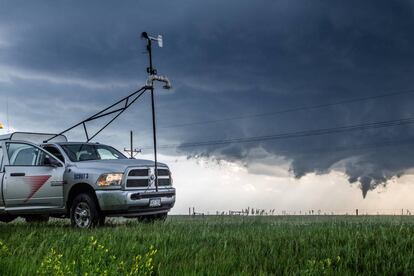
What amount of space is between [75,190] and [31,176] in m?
1.40

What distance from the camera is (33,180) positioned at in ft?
48.3

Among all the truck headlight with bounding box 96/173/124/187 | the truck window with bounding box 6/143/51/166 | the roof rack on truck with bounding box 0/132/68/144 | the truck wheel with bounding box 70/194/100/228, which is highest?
the roof rack on truck with bounding box 0/132/68/144

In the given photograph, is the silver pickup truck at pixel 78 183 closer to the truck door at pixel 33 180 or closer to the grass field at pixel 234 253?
the truck door at pixel 33 180

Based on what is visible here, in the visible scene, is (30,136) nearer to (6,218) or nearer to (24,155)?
A: (24,155)

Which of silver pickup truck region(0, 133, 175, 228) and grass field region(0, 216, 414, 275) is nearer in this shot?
grass field region(0, 216, 414, 275)

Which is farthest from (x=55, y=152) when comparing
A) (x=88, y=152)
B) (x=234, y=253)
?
(x=234, y=253)

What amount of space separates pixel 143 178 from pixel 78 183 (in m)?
1.64

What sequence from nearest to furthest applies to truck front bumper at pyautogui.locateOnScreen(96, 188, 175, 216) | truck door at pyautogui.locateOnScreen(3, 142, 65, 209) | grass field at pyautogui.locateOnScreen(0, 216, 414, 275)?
Result: grass field at pyautogui.locateOnScreen(0, 216, 414, 275) < truck front bumper at pyautogui.locateOnScreen(96, 188, 175, 216) < truck door at pyautogui.locateOnScreen(3, 142, 65, 209)

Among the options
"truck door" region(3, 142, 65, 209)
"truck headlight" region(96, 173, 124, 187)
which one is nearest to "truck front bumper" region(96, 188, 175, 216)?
"truck headlight" region(96, 173, 124, 187)

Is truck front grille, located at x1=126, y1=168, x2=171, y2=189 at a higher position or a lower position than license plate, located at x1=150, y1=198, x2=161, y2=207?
higher

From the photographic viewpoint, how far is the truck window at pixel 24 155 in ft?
49.2

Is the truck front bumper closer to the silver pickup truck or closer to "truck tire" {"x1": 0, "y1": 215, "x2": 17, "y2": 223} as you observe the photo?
the silver pickup truck

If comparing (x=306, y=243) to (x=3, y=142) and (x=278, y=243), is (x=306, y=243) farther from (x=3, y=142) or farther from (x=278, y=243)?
(x=3, y=142)

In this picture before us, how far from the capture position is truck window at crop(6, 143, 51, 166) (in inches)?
590
